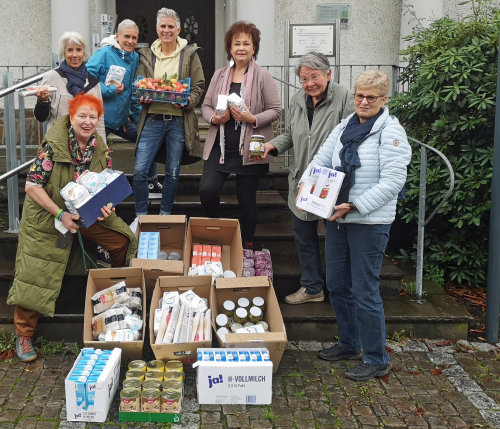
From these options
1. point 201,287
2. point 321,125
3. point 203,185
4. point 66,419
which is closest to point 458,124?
point 321,125

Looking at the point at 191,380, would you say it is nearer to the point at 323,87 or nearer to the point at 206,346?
the point at 206,346

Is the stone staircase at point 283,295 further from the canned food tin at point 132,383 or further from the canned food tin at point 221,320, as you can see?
the canned food tin at point 132,383

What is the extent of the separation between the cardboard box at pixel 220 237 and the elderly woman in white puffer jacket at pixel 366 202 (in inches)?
33.9

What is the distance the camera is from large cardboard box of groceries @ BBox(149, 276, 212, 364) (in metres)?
4.24

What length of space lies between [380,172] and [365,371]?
4.22 feet

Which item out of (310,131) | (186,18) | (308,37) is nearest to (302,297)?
(310,131)

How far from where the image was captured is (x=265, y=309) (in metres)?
4.77

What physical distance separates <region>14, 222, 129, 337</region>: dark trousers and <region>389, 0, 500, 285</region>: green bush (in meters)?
2.62

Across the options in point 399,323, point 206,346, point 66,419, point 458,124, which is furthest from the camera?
point 458,124

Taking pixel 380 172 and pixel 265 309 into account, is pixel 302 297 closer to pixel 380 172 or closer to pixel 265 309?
pixel 265 309

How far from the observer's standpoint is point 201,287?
15.5ft

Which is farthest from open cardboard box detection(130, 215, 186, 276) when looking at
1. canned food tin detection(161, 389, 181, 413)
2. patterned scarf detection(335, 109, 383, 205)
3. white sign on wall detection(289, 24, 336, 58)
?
white sign on wall detection(289, 24, 336, 58)

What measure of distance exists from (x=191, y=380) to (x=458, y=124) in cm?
318

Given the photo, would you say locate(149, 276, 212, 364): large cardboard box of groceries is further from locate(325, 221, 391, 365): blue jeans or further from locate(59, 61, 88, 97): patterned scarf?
locate(59, 61, 88, 97): patterned scarf
